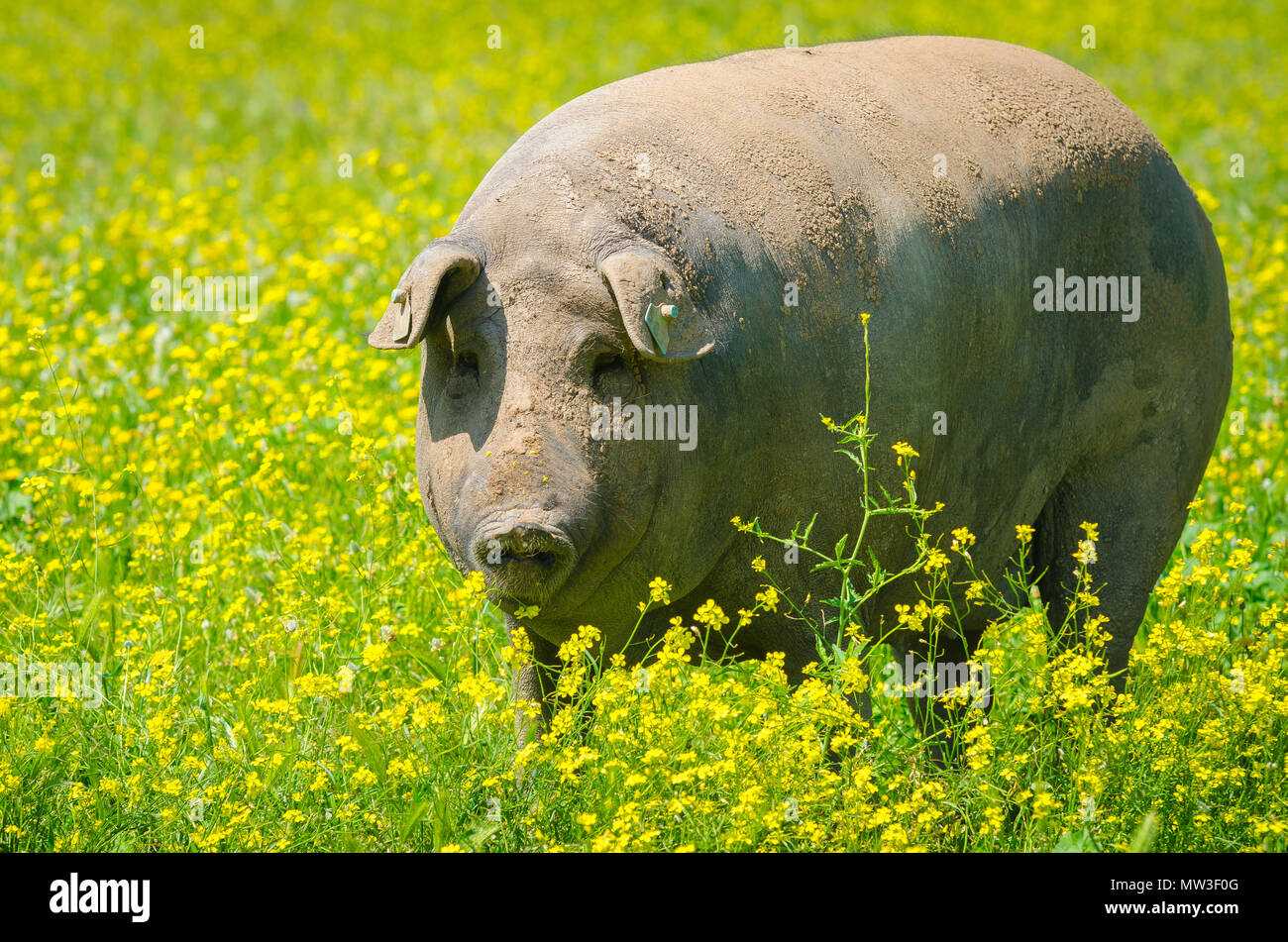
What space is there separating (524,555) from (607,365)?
0.51 meters

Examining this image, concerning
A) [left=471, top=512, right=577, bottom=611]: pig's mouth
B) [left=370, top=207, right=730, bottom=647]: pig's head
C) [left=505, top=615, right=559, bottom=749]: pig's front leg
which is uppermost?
[left=370, top=207, right=730, bottom=647]: pig's head

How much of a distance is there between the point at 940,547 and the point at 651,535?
1190 millimetres

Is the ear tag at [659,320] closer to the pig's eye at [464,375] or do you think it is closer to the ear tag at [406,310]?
the pig's eye at [464,375]

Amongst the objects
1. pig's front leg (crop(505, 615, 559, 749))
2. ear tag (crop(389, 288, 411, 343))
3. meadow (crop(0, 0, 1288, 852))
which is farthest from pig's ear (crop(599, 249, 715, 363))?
pig's front leg (crop(505, 615, 559, 749))

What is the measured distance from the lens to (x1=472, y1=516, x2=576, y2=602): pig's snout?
11.6ft

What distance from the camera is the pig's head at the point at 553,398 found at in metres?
3.57

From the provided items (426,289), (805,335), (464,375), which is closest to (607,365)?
(464,375)

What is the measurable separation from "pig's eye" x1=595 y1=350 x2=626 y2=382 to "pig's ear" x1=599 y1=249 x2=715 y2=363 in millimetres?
91

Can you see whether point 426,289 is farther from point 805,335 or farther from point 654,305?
point 805,335

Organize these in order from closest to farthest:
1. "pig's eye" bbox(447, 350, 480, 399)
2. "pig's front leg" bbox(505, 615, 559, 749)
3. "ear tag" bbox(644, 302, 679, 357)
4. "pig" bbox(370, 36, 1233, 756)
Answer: "ear tag" bbox(644, 302, 679, 357) → "pig" bbox(370, 36, 1233, 756) → "pig's eye" bbox(447, 350, 480, 399) → "pig's front leg" bbox(505, 615, 559, 749)

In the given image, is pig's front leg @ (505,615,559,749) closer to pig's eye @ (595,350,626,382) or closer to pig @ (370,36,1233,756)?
pig @ (370,36,1233,756)
